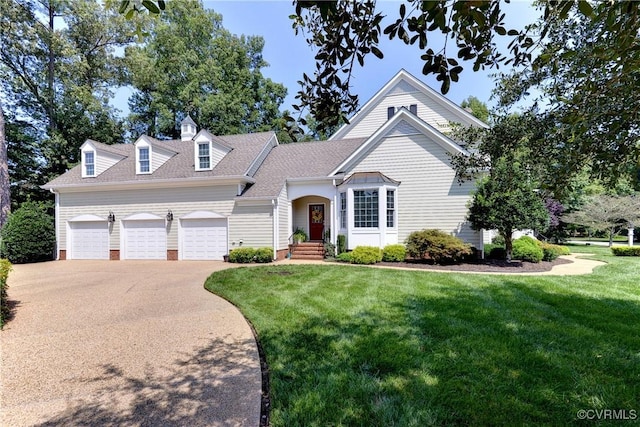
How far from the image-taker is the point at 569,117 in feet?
9.48

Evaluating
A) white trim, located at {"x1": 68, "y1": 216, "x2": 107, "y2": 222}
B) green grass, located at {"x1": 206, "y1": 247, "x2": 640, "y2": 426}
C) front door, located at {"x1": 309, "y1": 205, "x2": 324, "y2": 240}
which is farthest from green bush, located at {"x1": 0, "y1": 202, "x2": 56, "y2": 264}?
green grass, located at {"x1": 206, "y1": 247, "x2": 640, "y2": 426}

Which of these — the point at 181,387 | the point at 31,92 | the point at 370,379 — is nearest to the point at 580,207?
the point at 370,379

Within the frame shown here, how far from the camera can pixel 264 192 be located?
48.2ft

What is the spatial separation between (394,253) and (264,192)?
6.61m

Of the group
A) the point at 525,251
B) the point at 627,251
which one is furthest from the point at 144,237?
the point at 627,251

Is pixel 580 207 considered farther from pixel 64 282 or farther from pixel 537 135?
pixel 64 282

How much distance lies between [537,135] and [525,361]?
2.70 m

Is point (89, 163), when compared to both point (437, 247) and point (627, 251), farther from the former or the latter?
point (627, 251)

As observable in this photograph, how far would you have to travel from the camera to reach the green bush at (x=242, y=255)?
13766 mm

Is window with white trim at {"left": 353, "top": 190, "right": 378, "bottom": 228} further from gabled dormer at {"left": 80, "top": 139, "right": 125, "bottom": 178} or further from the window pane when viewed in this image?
gabled dormer at {"left": 80, "top": 139, "right": 125, "bottom": 178}

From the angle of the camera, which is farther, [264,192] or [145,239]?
[145,239]

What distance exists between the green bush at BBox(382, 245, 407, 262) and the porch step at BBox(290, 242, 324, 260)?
3.04m

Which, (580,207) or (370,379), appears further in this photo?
(580,207)

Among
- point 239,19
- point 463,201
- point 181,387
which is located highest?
point 239,19
